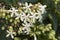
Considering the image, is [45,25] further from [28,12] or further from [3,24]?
[3,24]

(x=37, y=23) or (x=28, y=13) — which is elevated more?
(x=28, y=13)

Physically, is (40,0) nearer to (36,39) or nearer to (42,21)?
(42,21)

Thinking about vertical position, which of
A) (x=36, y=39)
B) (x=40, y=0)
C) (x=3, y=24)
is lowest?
(x=36, y=39)

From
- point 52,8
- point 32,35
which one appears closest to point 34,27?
point 32,35

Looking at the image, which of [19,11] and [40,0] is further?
[40,0]

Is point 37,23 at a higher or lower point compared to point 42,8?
lower

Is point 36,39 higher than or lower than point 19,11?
lower
